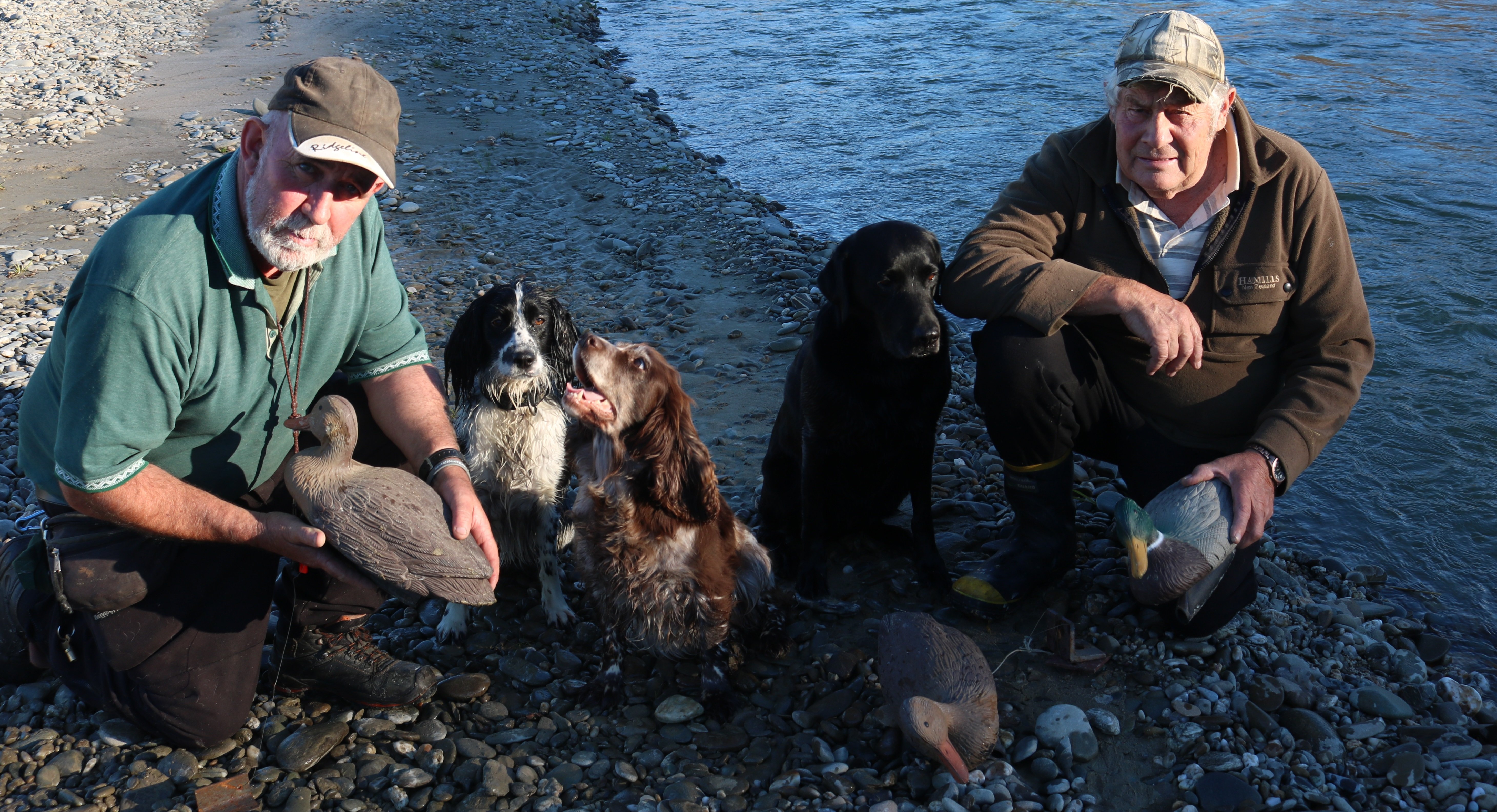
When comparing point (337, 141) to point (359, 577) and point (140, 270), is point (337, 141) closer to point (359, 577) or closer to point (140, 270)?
point (140, 270)

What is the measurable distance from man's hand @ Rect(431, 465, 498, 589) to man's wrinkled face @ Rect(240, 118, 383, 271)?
0.76 meters

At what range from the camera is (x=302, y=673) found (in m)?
3.36

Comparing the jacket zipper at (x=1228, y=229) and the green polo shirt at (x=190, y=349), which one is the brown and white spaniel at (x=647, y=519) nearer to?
the green polo shirt at (x=190, y=349)

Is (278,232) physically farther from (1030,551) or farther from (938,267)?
(1030,551)

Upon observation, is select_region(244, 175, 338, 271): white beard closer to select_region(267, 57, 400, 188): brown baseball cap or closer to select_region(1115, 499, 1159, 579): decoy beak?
select_region(267, 57, 400, 188): brown baseball cap

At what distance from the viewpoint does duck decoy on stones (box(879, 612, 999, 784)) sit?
2881 millimetres

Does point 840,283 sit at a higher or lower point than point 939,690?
higher

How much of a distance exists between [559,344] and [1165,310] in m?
2.26

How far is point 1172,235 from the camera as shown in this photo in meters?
3.56

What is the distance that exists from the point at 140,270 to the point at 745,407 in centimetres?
308

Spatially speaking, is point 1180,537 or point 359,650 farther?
point 359,650

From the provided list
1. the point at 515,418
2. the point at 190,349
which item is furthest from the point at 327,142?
the point at 515,418

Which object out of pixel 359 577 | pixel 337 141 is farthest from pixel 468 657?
pixel 337 141

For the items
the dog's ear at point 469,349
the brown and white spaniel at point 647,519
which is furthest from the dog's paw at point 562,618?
the dog's ear at point 469,349
